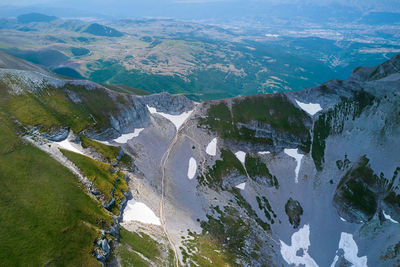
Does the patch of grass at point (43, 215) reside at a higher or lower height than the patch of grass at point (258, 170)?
higher

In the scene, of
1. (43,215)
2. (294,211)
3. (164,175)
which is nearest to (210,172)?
(164,175)

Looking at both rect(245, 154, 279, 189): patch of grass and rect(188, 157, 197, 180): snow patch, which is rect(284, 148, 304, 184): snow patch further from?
rect(188, 157, 197, 180): snow patch

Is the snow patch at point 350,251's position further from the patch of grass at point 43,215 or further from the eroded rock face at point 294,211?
the patch of grass at point 43,215

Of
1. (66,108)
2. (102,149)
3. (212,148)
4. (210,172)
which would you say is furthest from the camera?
(212,148)

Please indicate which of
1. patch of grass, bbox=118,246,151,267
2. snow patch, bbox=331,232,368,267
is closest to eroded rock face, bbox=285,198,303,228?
snow patch, bbox=331,232,368,267

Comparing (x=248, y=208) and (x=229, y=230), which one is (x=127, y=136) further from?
(x=248, y=208)

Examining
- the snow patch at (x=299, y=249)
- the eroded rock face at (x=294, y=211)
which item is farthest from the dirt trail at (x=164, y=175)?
the eroded rock face at (x=294, y=211)
